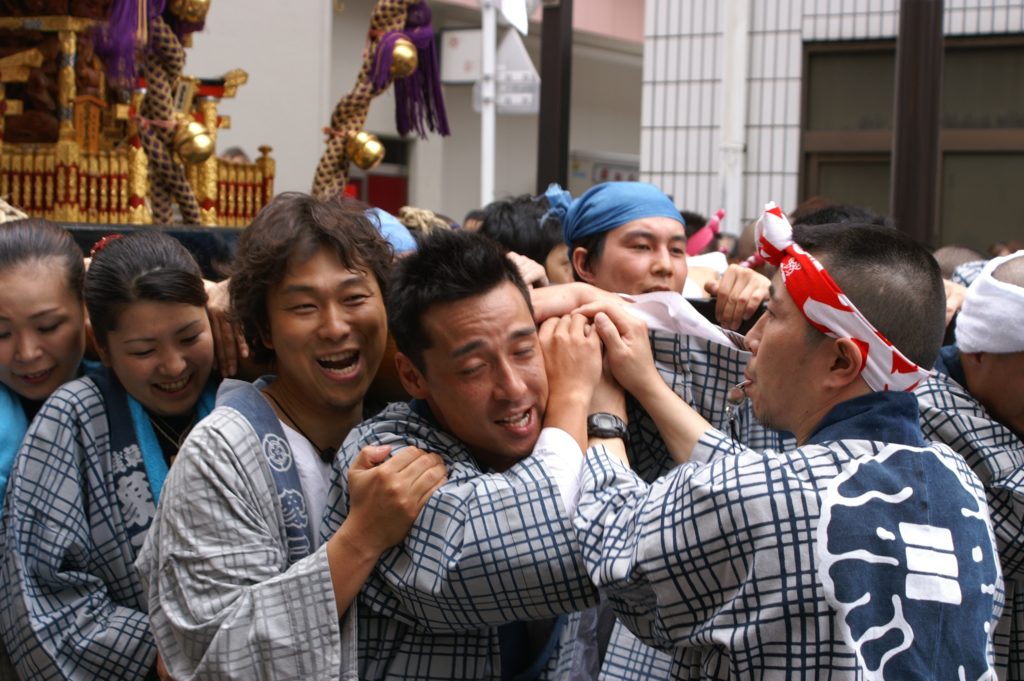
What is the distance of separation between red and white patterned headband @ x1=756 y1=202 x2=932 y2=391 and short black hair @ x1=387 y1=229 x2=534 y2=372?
61 centimetres

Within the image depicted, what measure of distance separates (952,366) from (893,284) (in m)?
0.86

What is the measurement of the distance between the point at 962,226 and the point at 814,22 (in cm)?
231

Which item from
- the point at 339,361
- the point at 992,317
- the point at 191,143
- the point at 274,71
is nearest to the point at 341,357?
the point at 339,361

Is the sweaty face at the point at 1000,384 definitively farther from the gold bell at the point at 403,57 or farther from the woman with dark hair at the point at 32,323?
the gold bell at the point at 403,57

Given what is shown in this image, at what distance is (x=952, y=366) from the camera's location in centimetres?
280

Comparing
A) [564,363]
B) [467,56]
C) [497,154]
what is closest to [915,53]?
[564,363]

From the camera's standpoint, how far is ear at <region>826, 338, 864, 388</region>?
2.02 metres

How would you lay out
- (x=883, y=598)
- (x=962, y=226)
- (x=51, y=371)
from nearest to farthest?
(x=883, y=598) < (x=51, y=371) < (x=962, y=226)

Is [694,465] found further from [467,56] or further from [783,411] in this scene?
[467,56]

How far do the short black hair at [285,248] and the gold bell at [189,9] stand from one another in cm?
202

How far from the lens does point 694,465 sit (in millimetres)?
2018

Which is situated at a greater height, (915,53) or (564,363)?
(915,53)

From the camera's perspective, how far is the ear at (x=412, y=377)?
2404 millimetres

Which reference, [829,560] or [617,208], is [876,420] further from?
[617,208]
